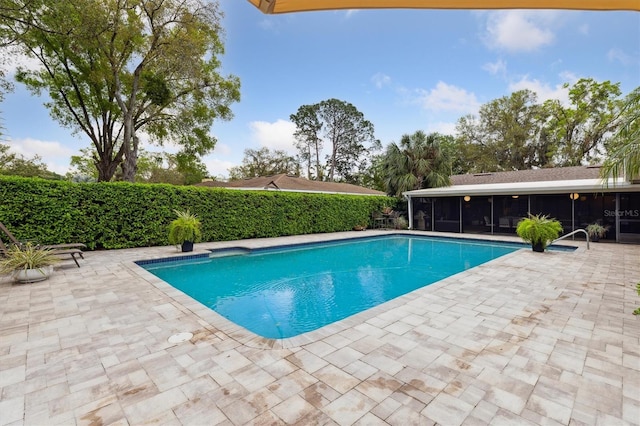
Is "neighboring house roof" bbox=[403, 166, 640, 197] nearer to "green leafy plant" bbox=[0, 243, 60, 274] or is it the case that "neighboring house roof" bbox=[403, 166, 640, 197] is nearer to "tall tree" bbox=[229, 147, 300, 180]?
"green leafy plant" bbox=[0, 243, 60, 274]

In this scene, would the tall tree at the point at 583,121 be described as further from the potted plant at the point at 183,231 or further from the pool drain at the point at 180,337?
the pool drain at the point at 180,337

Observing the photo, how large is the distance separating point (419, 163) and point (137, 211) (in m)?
15.7

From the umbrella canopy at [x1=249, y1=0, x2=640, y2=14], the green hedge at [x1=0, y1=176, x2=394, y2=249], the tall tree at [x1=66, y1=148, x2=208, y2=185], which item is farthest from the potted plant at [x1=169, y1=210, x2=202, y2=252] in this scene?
the tall tree at [x1=66, y1=148, x2=208, y2=185]

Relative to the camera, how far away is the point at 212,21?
15.4 metres

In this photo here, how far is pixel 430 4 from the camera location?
5.66 feet

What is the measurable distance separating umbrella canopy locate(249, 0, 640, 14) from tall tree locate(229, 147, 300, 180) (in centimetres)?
3480

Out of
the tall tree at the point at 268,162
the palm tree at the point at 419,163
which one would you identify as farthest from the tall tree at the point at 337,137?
the palm tree at the point at 419,163

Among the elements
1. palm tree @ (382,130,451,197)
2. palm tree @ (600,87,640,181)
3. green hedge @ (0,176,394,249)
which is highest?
palm tree @ (382,130,451,197)

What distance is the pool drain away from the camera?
132 inches

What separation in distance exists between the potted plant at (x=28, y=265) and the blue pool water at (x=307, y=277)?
7.16 ft

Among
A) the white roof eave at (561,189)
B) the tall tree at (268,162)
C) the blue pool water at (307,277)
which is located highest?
the tall tree at (268,162)

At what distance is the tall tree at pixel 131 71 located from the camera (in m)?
13.0

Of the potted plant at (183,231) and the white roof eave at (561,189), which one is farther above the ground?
the white roof eave at (561,189)

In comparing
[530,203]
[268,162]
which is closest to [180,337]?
[530,203]
